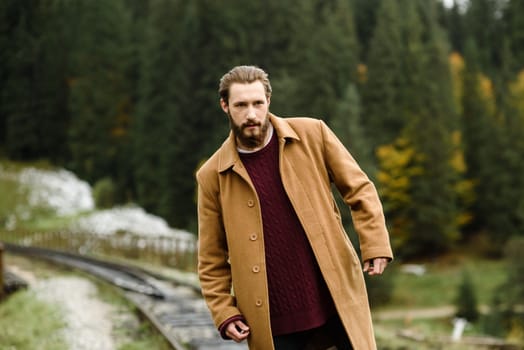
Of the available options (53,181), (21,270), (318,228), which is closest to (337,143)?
(318,228)

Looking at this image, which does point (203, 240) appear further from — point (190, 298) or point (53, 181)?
point (53, 181)

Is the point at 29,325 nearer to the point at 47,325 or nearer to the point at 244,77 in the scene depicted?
the point at 47,325

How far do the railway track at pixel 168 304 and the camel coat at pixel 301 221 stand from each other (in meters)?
4.08

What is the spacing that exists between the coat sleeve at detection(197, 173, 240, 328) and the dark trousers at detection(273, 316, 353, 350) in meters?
0.27

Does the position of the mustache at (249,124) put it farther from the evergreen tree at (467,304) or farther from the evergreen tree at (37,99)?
the evergreen tree at (467,304)

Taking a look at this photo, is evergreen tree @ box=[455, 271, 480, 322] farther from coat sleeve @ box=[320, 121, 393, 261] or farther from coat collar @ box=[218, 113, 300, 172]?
coat collar @ box=[218, 113, 300, 172]

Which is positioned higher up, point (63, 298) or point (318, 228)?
point (318, 228)

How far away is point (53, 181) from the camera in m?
45.9

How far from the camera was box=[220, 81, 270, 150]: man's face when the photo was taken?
3227 millimetres

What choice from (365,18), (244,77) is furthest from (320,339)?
(365,18)

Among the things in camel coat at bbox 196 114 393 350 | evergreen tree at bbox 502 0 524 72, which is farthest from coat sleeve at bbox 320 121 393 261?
evergreen tree at bbox 502 0 524 72

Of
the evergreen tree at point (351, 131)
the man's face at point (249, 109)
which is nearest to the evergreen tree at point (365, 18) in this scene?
the evergreen tree at point (351, 131)

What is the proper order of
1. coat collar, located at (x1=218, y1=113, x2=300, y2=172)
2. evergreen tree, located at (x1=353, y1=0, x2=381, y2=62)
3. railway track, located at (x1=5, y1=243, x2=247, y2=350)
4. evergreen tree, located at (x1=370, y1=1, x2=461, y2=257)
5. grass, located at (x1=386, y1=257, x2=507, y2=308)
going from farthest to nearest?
evergreen tree, located at (x1=353, y1=0, x2=381, y2=62), evergreen tree, located at (x1=370, y1=1, x2=461, y2=257), grass, located at (x1=386, y1=257, x2=507, y2=308), railway track, located at (x1=5, y1=243, x2=247, y2=350), coat collar, located at (x1=218, y1=113, x2=300, y2=172)

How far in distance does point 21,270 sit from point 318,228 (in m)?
16.1
